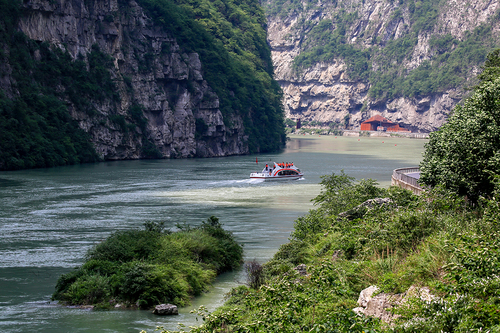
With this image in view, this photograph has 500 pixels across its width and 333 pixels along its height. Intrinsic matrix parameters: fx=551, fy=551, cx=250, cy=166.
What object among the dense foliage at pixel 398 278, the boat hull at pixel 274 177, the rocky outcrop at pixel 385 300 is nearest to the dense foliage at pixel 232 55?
the boat hull at pixel 274 177

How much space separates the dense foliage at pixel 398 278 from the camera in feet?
34.9

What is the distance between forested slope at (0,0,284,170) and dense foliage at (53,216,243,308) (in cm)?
5081

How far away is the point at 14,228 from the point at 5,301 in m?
15.0

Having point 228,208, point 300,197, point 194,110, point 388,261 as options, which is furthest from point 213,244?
point 194,110

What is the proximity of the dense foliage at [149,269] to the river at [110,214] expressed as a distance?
0.73 m

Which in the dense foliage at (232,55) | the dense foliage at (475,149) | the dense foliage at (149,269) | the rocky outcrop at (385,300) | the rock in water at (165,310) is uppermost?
the dense foliage at (232,55)

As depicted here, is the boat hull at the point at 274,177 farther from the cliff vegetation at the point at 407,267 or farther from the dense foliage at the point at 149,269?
the cliff vegetation at the point at 407,267

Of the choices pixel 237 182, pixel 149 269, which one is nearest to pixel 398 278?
pixel 149 269

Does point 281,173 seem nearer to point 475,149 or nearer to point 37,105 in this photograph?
point 37,105

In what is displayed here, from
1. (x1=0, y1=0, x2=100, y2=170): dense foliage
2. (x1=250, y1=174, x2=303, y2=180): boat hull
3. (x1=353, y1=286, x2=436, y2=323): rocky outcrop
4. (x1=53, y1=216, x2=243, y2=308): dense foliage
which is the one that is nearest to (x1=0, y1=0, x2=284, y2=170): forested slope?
(x1=0, y1=0, x2=100, y2=170): dense foliage

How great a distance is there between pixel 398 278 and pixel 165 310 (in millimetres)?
9189

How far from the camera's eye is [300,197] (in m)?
53.0

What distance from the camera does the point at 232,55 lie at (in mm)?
126875

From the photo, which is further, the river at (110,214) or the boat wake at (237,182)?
the boat wake at (237,182)
